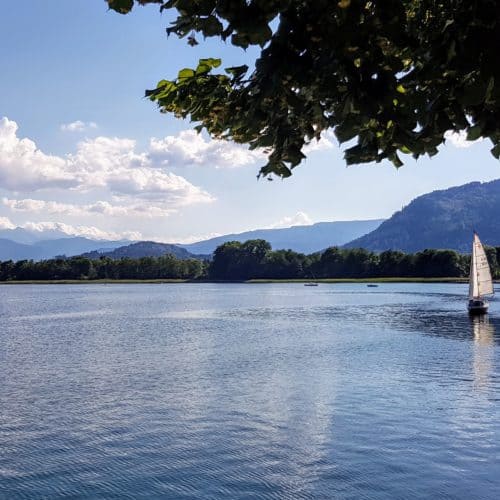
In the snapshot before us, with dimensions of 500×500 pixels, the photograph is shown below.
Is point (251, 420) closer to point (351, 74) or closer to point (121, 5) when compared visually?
point (351, 74)

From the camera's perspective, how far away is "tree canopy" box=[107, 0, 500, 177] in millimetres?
6289

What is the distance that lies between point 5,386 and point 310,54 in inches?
1595

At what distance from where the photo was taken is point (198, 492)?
68.1ft

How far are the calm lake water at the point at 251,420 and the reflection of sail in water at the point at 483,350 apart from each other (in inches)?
14.8

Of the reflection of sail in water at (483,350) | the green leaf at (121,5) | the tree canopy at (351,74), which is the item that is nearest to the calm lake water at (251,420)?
the reflection of sail in water at (483,350)

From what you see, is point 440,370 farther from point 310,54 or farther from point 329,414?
point 310,54

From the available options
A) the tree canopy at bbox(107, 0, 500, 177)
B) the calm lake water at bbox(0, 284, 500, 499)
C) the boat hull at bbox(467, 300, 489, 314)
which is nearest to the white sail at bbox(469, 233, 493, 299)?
the boat hull at bbox(467, 300, 489, 314)

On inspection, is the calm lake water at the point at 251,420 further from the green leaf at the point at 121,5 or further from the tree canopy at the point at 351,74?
the green leaf at the point at 121,5

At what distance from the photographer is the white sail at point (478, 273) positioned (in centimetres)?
10024

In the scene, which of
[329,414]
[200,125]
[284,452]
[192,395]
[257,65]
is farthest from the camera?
[192,395]

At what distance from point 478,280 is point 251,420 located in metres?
83.7

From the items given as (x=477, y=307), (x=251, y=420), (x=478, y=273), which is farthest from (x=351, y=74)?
(x=478, y=273)

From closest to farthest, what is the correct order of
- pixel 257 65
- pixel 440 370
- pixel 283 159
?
pixel 257 65 → pixel 283 159 → pixel 440 370

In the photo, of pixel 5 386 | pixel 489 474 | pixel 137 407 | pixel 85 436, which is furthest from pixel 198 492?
pixel 5 386
